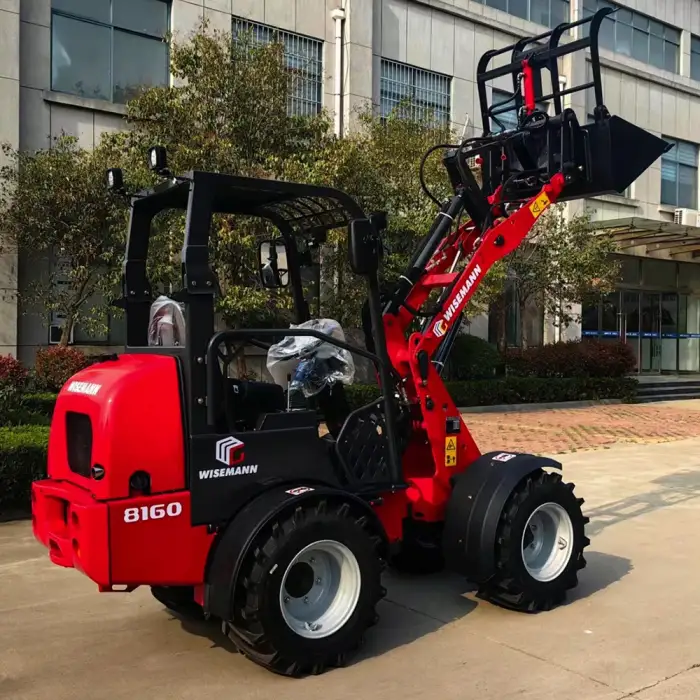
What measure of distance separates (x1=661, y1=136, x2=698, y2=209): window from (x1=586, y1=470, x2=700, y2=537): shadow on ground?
1968 centimetres

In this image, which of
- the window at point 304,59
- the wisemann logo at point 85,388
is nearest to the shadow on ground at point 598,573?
the wisemann logo at point 85,388

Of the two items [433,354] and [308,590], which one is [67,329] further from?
[308,590]

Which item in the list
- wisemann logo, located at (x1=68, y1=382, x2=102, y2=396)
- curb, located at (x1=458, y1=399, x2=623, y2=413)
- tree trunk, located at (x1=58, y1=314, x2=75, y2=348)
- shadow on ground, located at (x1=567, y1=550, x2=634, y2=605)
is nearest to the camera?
wisemann logo, located at (x1=68, y1=382, x2=102, y2=396)

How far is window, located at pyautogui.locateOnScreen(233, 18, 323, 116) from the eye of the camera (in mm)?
16969

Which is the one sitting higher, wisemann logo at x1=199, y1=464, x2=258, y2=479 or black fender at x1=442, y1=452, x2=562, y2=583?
wisemann logo at x1=199, y1=464, x2=258, y2=479

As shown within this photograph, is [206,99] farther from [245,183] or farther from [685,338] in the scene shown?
[685,338]

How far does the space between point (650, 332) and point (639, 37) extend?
9.78 m

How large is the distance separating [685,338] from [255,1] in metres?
19.3

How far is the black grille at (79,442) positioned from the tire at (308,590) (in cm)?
96

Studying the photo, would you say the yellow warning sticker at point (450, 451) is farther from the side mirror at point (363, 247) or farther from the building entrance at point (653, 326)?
the building entrance at point (653, 326)

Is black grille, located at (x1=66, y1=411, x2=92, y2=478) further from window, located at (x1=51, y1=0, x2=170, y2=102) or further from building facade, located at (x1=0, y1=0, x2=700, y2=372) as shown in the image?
window, located at (x1=51, y1=0, x2=170, y2=102)

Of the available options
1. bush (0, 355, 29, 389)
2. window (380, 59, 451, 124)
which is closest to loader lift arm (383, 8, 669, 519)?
bush (0, 355, 29, 389)

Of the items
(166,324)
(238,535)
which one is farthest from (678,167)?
(238,535)

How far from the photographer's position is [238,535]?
3.87 meters
